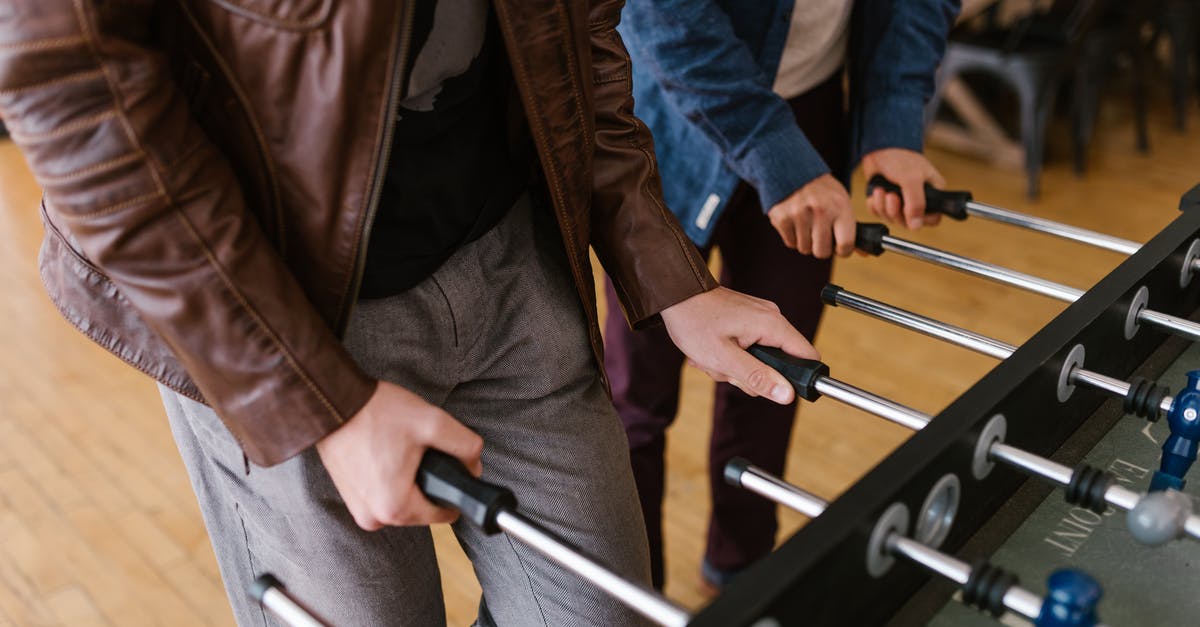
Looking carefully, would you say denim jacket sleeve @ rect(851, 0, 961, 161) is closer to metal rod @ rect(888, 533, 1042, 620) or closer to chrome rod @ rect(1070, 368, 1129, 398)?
chrome rod @ rect(1070, 368, 1129, 398)

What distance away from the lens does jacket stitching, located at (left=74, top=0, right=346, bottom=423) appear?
719mm

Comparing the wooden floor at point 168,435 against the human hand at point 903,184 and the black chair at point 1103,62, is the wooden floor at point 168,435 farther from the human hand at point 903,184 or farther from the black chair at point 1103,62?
the human hand at point 903,184

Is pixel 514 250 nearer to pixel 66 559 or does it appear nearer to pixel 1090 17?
pixel 66 559

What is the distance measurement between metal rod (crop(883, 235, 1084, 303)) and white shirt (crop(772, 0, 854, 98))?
444mm

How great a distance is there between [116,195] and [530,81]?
36 centimetres

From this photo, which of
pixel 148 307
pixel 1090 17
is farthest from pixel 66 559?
pixel 1090 17

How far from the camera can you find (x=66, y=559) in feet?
6.81

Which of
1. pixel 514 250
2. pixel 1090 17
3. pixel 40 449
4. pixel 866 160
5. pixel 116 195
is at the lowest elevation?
pixel 40 449

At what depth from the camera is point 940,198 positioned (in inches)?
53.6

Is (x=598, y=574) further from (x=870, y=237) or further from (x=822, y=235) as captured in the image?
(x=822, y=235)

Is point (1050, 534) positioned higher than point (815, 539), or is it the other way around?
point (815, 539)

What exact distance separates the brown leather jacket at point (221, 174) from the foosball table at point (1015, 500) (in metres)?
0.15

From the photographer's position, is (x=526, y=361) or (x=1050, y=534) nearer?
(x=1050, y=534)

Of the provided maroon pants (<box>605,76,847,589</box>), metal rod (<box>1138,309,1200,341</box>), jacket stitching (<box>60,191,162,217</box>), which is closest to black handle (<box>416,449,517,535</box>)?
jacket stitching (<box>60,191,162,217</box>)
